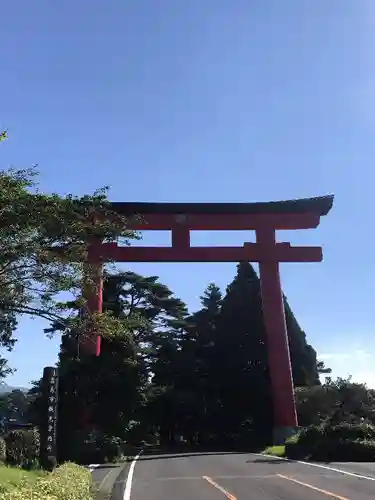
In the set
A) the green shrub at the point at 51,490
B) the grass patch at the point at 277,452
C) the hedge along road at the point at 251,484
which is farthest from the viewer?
the grass patch at the point at 277,452

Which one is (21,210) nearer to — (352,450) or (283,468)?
(283,468)

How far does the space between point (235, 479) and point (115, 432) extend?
14.6 m

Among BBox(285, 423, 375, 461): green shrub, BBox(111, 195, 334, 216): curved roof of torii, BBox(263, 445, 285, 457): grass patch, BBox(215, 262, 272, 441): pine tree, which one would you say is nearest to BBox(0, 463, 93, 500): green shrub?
BBox(285, 423, 375, 461): green shrub

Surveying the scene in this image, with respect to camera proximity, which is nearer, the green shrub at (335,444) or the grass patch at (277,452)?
the green shrub at (335,444)

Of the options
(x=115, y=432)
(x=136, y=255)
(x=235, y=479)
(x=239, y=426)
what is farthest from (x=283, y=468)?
(x=239, y=426)

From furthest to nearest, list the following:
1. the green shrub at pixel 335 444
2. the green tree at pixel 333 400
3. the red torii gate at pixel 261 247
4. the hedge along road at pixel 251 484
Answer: the green tree at pixel 333 400
the red torii gate at pixel 261 247
the green shrub at pixel 335 444
the hedge along road at pixel 251 484

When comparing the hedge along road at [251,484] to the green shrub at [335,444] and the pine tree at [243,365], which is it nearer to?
the green shrub at [335,444]

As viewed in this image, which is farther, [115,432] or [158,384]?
[158,384]

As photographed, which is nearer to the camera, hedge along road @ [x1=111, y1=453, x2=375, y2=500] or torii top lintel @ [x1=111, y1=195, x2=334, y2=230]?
hedge along road @ [x1=111, y1=453, x2=375, y2=500]

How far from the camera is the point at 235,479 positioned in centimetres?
1433

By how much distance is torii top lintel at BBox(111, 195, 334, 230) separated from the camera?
28.5 m

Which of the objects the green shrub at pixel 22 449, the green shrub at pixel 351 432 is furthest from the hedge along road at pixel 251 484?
the green shrub at pixel 351 432

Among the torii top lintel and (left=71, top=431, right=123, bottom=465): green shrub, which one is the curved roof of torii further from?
(left=71, top=431, right=123, bottom=465): green shrub

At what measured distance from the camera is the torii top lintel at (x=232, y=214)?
28.5m
